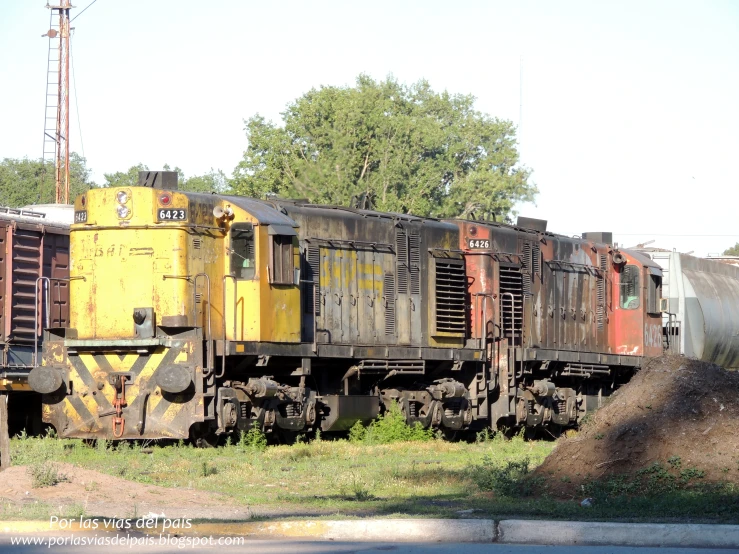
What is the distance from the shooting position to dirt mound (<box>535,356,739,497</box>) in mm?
11781

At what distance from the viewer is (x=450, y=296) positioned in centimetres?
2080

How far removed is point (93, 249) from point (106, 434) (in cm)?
274

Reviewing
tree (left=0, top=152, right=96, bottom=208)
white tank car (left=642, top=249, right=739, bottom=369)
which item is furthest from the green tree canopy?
white tank car (left=642, top=249, right=739, bottom=369)

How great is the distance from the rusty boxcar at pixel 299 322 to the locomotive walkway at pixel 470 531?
6.32 meters

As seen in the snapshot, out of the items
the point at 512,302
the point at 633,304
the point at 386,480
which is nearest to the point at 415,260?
the point at 512,302

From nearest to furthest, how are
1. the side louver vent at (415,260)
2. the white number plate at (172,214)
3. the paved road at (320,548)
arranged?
1. the paved road at (320,548)
2. the white number plate at (172,214)
3. the side louver vent at (415,260)

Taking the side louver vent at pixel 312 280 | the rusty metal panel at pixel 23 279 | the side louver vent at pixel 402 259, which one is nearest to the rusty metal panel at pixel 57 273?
the rusty metal panel at pixel 23 279

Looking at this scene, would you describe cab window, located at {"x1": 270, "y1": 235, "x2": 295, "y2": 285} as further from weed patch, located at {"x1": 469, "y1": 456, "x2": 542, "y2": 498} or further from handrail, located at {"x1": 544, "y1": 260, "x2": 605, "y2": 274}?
handrail, located at {"x1": 544, "y1": 260, "x2": 605, "y2": 274}

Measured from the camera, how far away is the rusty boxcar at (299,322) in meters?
16.2

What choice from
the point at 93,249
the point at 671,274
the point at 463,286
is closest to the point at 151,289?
the point at 93,249

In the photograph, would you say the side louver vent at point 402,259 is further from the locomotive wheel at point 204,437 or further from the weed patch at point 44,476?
the weed patch at point 44,476

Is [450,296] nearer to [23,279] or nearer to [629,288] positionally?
[629,288]

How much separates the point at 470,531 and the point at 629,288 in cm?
1744

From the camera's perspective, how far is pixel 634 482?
37.9 feet
